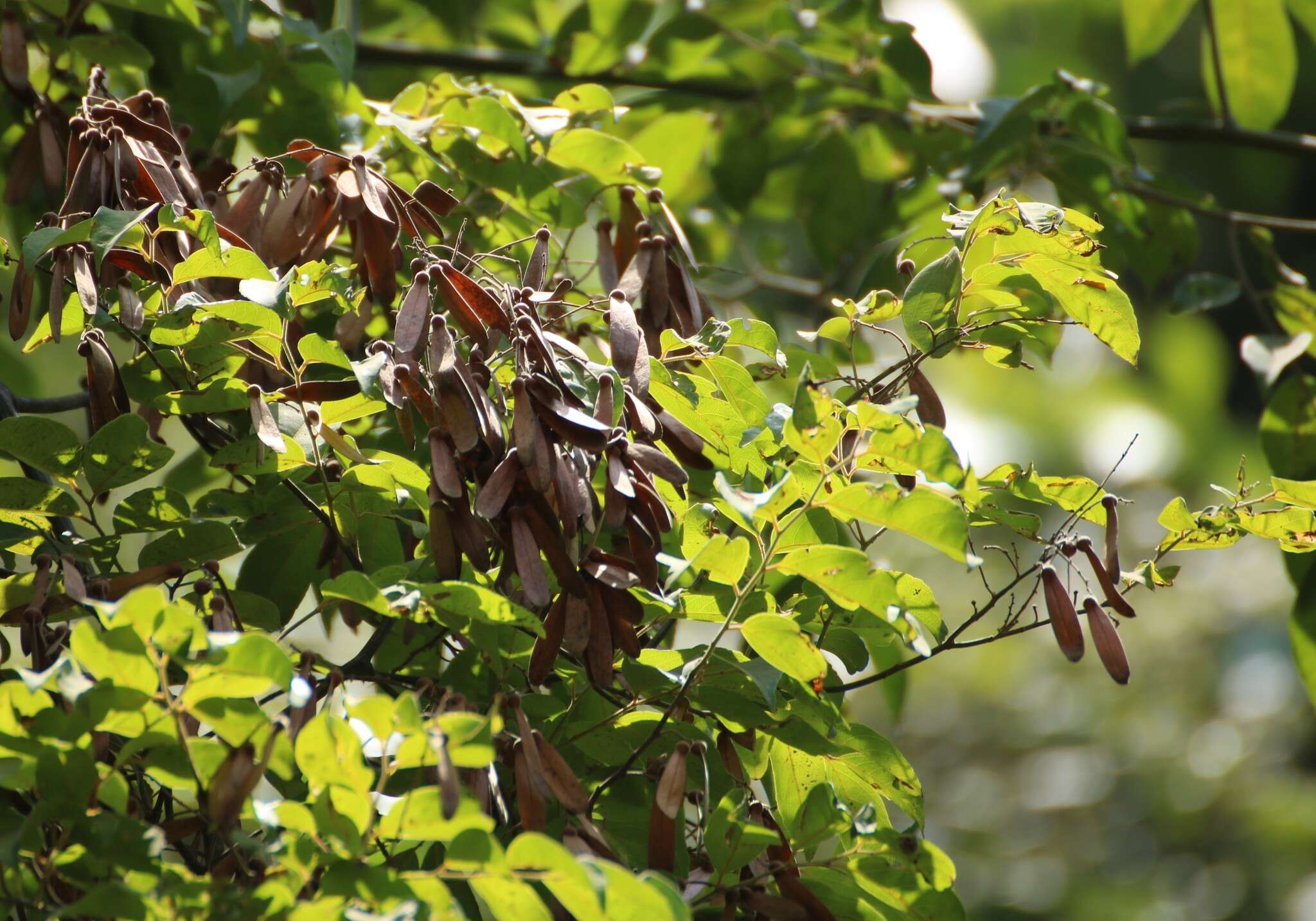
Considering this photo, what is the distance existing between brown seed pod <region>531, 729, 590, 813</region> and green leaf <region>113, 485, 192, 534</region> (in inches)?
12.4

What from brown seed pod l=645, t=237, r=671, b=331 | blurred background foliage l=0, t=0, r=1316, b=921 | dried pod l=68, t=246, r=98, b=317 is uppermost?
dried pod l=68, t=246, r=98, b=317

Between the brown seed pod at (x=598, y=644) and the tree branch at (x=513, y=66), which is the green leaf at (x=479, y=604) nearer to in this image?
the brown seed pod at (x=598, y=644)

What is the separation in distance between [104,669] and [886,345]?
163 centimetres

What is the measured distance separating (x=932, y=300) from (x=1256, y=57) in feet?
3.29

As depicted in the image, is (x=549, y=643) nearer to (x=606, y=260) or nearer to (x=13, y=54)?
(x=606, y=260)

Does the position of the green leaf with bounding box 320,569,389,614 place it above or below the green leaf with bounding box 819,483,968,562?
below

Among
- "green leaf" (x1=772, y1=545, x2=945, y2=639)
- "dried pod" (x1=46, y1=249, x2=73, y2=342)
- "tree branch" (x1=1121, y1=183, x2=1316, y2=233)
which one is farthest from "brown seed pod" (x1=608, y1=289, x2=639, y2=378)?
"tree branch" (x1=1121, y1=183, x2=1316, y2=233)

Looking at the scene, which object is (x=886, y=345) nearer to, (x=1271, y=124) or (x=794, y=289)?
(x=794, y=289)

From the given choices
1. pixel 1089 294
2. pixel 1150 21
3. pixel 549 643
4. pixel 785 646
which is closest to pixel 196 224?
pixel 549 643

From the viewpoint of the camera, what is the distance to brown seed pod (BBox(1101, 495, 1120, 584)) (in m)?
0.81

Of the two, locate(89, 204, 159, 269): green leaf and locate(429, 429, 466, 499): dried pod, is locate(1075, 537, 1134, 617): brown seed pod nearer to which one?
locate(429, 429, 466, 499): dried pod

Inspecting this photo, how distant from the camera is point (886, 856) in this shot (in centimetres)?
72

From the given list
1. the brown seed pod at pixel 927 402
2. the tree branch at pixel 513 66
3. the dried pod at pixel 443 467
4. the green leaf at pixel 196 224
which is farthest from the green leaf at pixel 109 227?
the tree branch at pixel 513 66

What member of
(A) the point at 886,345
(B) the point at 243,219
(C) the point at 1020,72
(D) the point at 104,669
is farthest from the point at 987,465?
(D) the point at 104,669
